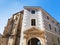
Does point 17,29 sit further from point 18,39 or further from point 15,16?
point 15,16

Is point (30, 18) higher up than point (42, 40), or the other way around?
point (30, 18)

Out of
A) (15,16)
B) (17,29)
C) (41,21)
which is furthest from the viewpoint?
(15,16)

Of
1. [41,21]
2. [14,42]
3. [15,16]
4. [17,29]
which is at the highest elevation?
[15,16]

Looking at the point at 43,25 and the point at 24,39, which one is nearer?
the point at 24,39

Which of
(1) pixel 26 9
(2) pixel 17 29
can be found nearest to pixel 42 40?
(2) pixel 17 29

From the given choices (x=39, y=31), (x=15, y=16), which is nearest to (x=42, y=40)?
(x=39, y=31)

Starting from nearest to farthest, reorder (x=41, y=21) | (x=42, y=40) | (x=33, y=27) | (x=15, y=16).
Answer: (x=42, y=40)
(x=33, y=27)
(x=41, y=21)
(x=15, y=16)

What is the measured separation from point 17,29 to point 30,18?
4085mm

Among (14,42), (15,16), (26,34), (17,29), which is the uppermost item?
(15,16)

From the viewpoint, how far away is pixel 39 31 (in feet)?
64.1

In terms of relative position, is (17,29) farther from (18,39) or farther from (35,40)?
(35,40)

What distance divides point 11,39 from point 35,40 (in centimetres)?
532

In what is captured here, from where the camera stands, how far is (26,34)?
63.9 feet

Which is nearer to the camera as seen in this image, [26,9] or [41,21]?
[41,21]
